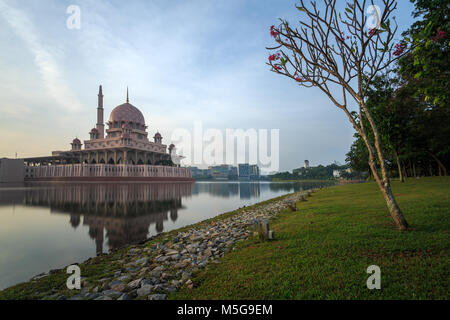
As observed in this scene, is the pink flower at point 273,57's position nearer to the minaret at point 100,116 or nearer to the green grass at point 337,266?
the green grass at point 337,266

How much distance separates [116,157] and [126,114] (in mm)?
19931

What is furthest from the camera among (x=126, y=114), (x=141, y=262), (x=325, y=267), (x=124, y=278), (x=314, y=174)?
(x=314, y=174)

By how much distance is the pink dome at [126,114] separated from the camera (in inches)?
3364

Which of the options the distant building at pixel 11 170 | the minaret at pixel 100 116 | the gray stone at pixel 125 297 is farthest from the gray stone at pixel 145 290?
the distant building at pixel 11 170

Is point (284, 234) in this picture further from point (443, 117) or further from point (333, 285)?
point (443, 117)

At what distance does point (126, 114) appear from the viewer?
8638cm

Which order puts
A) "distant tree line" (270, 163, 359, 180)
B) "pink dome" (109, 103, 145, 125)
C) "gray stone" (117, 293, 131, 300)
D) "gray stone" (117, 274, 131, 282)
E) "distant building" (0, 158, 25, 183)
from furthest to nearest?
"distant tree line" (270, 163, 359, 180) < "pink dome" (109, 103, 145, 125) < "distant building" (0, 158, 25, 183) < "gray stone" (117, 274, 131, 282) < "gray stone" (117, 293, 131, 300)

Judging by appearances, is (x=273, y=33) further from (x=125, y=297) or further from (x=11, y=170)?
(x=11, y=170)

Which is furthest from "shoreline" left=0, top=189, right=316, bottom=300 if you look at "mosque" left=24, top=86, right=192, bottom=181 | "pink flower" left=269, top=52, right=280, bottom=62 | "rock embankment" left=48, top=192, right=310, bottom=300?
"mosque" left=24, top=86, right=192, bottom=181

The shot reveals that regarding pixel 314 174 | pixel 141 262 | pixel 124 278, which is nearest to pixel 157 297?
pixel 124 278

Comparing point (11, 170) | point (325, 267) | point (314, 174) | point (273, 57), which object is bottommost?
point (314, 174)

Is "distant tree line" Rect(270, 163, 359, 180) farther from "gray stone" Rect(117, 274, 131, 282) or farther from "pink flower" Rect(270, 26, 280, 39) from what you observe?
"gray stone" Rect(117, 274, 131, 282)

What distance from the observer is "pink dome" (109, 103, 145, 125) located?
85.4 m

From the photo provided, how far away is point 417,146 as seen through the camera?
1100 inches
